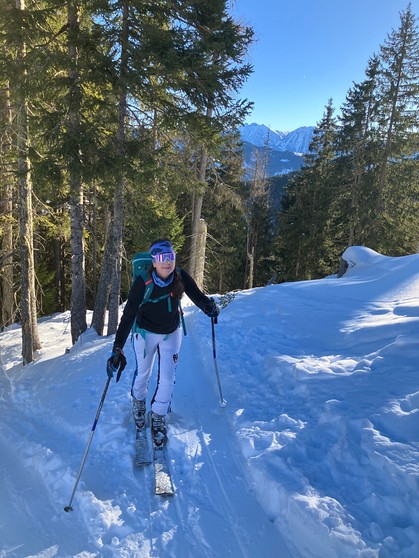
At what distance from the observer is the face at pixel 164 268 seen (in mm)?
3768

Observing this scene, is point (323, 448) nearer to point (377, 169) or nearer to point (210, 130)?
point (210, 130)

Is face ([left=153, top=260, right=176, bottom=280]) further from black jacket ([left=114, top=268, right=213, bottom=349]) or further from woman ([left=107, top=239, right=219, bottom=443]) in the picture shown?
black jacket ([left=114, top=268, right=213, bottom=349])

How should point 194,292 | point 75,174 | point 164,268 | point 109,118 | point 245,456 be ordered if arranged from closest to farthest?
point 164,268
point 245,456
point 194,292
point 75,174
point 109,118

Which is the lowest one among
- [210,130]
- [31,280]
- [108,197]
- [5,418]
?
[5,418]

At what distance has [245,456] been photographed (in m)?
3.91

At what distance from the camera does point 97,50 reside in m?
7.81

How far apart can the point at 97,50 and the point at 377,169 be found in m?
21.6

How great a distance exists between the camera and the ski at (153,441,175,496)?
3439 mm

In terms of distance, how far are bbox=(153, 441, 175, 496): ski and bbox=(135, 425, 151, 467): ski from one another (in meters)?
0.09

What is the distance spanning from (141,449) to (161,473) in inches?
17.3

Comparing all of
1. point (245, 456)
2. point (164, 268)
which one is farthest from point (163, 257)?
point (245, 456)

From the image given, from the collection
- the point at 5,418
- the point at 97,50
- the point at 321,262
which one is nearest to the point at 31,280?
the point at 5,418

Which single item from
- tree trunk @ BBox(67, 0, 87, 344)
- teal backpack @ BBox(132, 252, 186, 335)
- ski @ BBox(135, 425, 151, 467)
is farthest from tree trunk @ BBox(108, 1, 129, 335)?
ski @ BBox(135, 425, 151, 467)

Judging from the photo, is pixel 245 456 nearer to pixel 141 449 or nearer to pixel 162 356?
pixel 141 449
